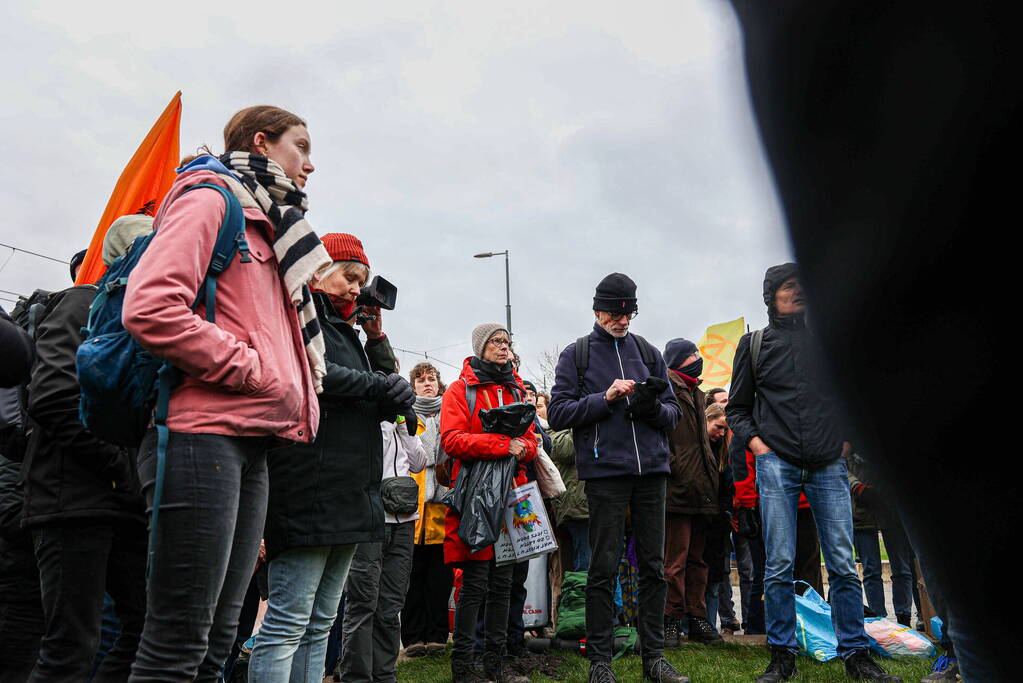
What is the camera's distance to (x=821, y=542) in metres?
4.78

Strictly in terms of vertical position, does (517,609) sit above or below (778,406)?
below

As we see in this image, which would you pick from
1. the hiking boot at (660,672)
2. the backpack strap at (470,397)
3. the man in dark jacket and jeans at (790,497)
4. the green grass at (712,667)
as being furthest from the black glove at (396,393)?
the green grass at (712,667)

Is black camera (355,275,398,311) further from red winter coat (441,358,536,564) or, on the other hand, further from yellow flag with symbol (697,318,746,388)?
yellow flag with symbol (697,318,746,388)

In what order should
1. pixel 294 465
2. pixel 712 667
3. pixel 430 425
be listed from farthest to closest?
1. pixel 430 425
2. pixel 712 667
3. pixel 294 465

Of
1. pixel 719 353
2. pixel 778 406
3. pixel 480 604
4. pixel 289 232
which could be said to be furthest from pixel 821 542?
pixel 719 353

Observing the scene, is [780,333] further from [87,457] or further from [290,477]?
[87,457]

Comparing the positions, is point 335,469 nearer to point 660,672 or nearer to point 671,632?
point 660,672

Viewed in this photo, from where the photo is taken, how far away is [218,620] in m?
2.46

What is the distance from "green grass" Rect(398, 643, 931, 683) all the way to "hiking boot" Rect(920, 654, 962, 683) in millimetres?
129

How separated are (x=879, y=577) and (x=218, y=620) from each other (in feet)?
22.3

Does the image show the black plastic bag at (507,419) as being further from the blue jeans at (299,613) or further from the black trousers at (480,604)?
the blue jeans at (299,613)

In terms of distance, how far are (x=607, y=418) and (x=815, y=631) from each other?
2132mm

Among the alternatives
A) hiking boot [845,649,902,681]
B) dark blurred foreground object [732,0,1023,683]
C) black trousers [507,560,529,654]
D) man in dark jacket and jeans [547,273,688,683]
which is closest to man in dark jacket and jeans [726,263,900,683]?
hiking boot [845,649,902,681]

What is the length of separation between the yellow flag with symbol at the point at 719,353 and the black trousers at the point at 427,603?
26.3ft
